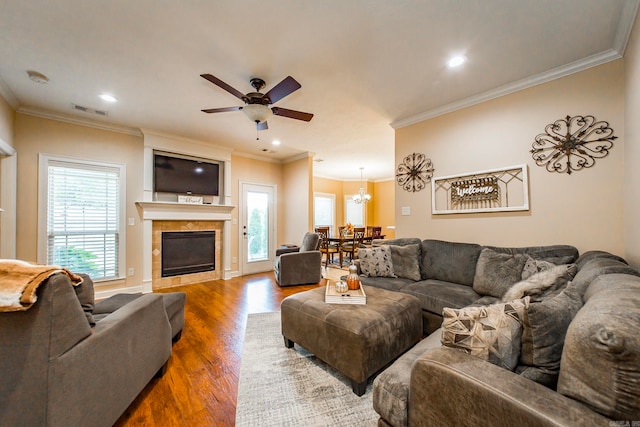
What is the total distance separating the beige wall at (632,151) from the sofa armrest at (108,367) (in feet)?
11.5

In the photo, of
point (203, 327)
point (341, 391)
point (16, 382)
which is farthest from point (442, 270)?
point (16, 382)

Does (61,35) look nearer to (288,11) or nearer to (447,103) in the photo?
(288,11)

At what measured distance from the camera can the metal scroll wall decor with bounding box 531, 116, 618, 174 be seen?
2279mm

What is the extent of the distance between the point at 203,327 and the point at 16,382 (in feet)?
5.96

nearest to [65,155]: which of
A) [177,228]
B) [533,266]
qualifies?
[177,228]

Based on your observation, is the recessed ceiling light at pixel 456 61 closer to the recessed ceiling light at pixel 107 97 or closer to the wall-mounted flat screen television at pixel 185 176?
the recessed ceiling light at pixel 107 97

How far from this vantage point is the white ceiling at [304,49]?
1777mm

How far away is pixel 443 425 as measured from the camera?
34.8 inches

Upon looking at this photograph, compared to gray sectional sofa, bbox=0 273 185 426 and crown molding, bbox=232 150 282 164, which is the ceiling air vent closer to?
crown molding, bbox=232 150 282 164

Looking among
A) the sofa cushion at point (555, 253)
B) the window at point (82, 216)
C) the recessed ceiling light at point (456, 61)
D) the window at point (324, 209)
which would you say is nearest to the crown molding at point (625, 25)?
the recessed ceiling light at point (456, 61)

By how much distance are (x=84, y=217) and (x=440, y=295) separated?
4938mm

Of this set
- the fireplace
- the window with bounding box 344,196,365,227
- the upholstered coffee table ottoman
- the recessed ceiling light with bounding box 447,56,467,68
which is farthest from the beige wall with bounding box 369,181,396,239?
the upholstered coffee table ottoman

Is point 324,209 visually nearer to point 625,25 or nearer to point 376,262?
point 376,262

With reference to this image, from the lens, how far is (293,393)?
5.43 feet
